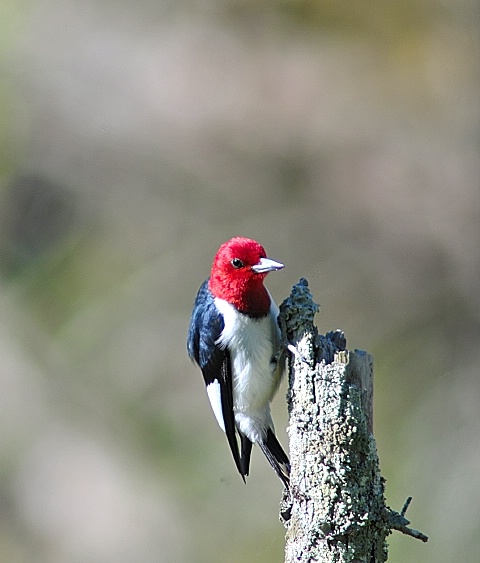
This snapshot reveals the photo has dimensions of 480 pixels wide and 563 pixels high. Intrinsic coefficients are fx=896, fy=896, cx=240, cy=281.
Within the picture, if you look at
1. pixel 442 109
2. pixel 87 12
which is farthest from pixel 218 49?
pixel 442 109

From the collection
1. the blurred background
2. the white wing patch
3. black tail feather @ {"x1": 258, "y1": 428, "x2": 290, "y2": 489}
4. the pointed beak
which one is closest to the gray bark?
the pointed beak

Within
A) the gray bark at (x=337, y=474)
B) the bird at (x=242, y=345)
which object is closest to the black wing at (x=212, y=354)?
the bird at (x=242, y=345)

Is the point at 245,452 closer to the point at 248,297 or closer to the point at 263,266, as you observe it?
the point at 248,297

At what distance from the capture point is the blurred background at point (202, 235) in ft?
19.7

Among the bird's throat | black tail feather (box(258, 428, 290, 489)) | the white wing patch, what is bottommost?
black tail feather (box(258, 428, 290, 489))

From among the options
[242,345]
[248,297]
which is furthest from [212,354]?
[248,297]

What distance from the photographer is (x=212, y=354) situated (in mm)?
3471

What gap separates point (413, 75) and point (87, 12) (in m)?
2.75

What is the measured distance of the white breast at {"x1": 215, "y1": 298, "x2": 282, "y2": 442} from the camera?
10.9 ft

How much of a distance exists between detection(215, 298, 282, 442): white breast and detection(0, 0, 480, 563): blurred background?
206cm

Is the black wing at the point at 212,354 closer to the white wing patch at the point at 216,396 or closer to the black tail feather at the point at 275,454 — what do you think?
the white wing patch at the point at 216,396

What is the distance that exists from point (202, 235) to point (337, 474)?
4.12 metres

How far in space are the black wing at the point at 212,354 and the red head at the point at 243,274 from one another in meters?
0.10

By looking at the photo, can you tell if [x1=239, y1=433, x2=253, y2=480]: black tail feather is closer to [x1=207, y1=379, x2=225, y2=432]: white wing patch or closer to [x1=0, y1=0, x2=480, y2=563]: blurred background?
[x1=207, y1=379, x2=225, y2=432]: white wing patch
